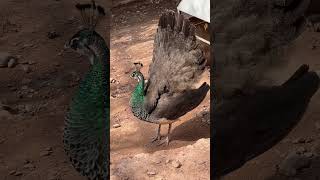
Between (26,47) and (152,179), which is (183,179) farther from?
(26,47)

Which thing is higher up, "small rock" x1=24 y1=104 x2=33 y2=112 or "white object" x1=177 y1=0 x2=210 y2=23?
"white object" x1=177 y1=0 x2=210 y2=23

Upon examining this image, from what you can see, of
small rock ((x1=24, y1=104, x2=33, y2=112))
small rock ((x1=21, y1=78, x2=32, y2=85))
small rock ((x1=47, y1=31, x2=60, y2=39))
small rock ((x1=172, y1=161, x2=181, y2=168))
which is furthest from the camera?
small rock ((x1=47, y1=31, x2=60, y2=39))

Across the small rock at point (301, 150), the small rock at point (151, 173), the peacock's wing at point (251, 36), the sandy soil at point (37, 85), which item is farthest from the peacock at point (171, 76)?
the small rock at point (301, 150)

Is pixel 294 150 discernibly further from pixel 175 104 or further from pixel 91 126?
pixel 91 126

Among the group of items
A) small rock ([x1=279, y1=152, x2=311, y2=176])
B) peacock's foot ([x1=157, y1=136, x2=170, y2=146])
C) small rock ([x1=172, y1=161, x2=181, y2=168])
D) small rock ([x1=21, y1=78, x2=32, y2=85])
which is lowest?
peacock's foot ([x1=157, y1=136, x2=170, y2=146])

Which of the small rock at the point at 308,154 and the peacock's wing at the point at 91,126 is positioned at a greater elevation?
the peacock's wing at the point at 91,126

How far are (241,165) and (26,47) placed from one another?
3.15 meters

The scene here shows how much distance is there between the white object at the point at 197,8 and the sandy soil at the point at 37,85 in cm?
96

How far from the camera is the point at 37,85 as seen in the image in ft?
18.3

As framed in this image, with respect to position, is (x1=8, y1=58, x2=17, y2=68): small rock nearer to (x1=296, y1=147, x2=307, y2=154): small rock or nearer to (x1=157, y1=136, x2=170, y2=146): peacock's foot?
(x1=157, y1=136, x2=170, y2=146): peacock's foot

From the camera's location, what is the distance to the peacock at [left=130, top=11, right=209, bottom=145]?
486 centimetres

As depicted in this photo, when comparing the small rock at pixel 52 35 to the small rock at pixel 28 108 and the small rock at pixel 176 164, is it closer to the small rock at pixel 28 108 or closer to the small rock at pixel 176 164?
the small rock at pixel 28 108

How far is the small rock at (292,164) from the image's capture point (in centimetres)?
420

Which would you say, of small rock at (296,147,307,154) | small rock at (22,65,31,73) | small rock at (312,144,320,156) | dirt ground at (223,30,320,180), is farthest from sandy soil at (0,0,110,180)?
small rock at (312,144,320,156)
